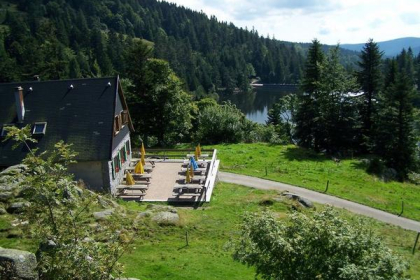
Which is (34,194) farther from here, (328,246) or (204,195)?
(204,195)

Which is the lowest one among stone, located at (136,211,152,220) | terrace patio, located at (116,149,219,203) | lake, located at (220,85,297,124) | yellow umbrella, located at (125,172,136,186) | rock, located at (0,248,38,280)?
lake, located at (220,85,297,124)

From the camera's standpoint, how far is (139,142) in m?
52.7

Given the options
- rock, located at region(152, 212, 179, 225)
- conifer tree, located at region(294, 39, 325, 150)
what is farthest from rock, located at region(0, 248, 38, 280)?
conifer tree, located at region(294, 39, 325, 150)

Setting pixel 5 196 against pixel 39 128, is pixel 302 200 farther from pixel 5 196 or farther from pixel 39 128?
pixel 39 128

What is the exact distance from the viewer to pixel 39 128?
30.0m

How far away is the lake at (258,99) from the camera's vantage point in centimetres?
13112

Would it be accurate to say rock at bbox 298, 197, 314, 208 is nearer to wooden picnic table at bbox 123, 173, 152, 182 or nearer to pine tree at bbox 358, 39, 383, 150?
wooden picnic table at bbox 123, 173, 152, 182

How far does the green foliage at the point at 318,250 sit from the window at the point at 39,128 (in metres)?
22.6

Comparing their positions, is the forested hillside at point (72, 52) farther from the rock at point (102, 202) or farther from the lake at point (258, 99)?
the rock at point (102, 202)

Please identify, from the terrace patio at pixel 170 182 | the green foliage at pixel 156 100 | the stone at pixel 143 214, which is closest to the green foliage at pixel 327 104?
the green foliage at pixel 156 100

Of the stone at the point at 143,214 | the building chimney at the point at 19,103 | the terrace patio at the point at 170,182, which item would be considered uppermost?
the building chimney at the point at 19,103

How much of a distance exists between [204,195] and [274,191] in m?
6.77

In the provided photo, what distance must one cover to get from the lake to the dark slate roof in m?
88.4

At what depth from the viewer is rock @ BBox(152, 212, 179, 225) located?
23.3 meters
